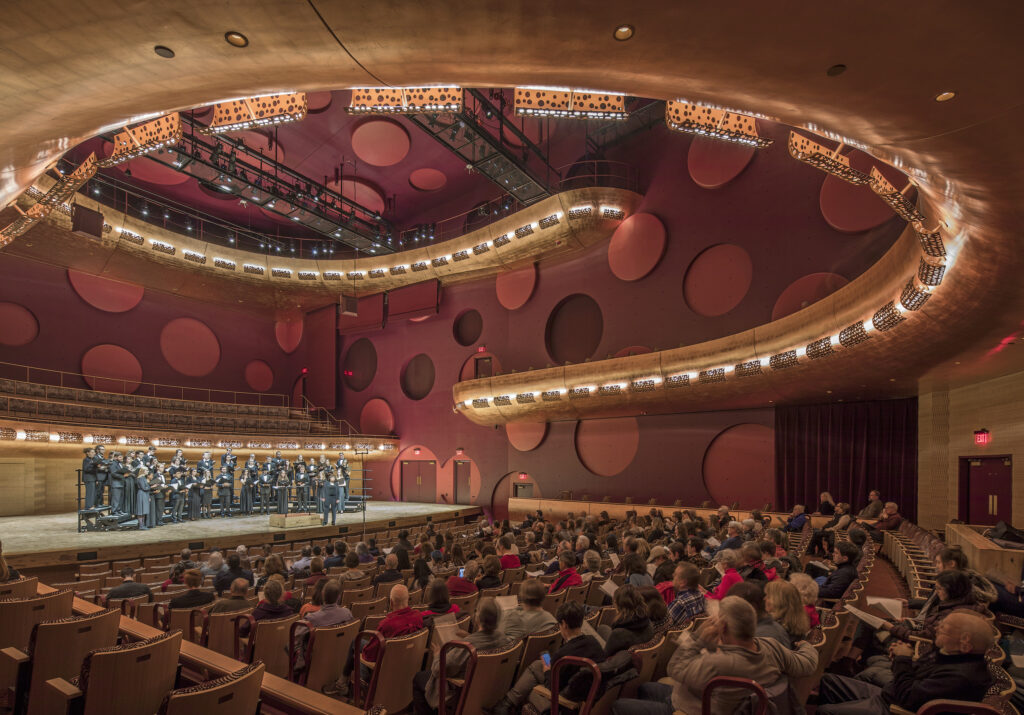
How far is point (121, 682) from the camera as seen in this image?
269 cm

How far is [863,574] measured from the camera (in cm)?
563

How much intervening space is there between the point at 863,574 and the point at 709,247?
11.7 metres

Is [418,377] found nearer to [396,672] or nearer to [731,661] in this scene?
[396,672]

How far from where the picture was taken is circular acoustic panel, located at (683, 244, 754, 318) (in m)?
15.3

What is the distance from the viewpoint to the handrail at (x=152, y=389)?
698 inches

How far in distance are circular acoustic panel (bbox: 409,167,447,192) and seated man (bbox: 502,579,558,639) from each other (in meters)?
18.4

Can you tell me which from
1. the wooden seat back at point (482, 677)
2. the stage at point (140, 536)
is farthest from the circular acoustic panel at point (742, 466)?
the wooden seat back at point (482, 677)

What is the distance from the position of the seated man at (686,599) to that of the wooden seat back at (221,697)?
2.51 metres

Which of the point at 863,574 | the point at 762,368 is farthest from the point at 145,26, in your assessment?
the point at 762,368

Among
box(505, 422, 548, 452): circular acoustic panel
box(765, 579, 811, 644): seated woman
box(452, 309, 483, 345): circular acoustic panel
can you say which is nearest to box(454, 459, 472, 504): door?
box(505, 422, 548, 452): circular acoustic panel

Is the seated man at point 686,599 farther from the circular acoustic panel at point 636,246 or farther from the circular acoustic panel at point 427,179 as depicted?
the circular acoustic panel at point 427,179

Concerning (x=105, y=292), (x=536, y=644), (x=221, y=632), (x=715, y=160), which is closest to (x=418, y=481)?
(x=105, y=292)

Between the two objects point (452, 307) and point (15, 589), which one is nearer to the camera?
point (15, 589)

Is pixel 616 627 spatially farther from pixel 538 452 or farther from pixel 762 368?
pixel 538 452
